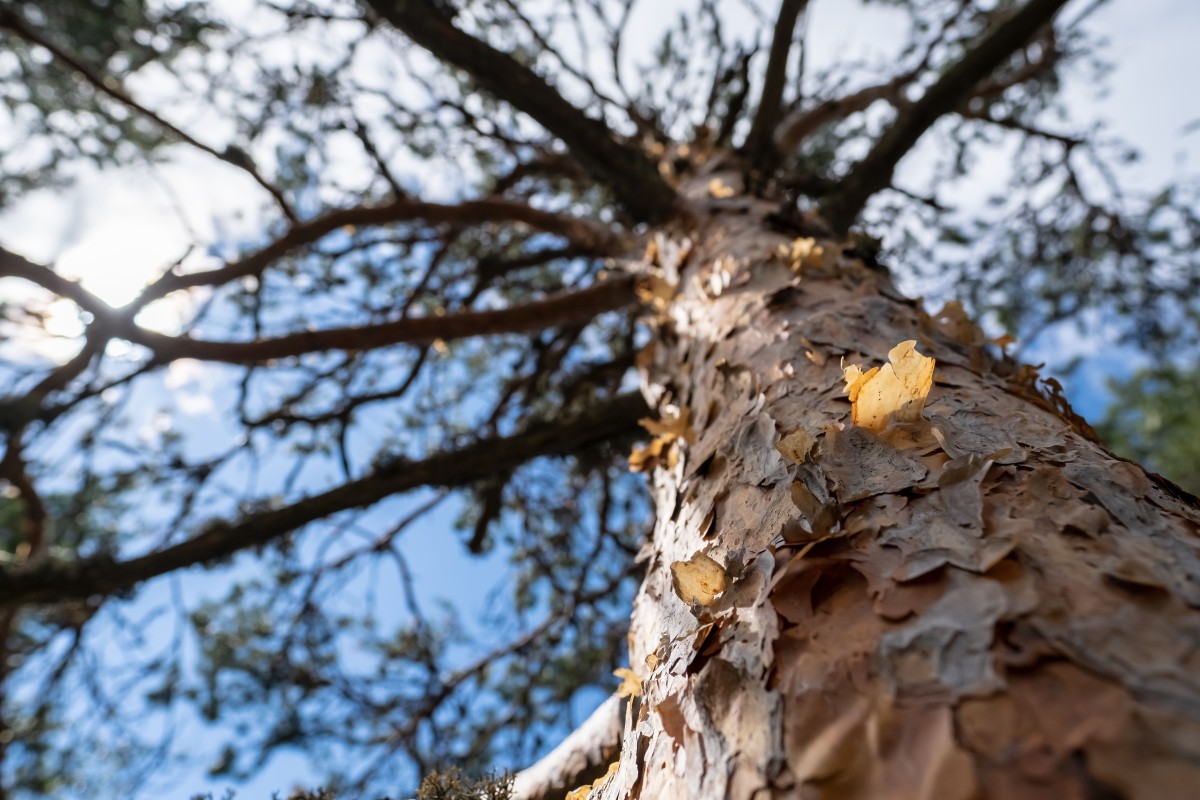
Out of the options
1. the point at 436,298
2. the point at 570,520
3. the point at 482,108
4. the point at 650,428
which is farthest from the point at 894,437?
the point at 482,108

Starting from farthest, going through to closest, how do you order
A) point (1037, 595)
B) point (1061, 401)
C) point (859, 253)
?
1. point (859, 253)
2. point (1061, 401)
3. point (1037, 595)

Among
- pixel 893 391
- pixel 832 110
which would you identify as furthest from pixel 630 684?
pixel 832 110

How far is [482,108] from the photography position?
4797mm

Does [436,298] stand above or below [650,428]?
above

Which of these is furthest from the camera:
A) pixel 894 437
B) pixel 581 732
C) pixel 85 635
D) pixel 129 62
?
pixel 129 62

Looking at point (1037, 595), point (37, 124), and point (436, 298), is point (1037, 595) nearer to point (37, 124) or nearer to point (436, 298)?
point (436, 298)

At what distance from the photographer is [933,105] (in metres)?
2.77

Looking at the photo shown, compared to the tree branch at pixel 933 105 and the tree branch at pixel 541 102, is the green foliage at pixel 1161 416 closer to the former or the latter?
the tree branch at pixel 933 105

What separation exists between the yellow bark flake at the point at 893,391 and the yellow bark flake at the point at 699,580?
285mm

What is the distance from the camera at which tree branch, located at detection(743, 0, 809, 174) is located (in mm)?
2799

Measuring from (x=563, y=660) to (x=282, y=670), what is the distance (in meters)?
1.69

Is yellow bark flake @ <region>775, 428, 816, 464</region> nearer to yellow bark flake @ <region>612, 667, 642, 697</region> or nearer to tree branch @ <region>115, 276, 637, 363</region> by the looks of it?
yellow bark flake @ <region>612, 667, 642, 697</region>

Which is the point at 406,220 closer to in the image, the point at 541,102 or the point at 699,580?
the point at 541,102

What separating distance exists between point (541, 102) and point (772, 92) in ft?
4.15
